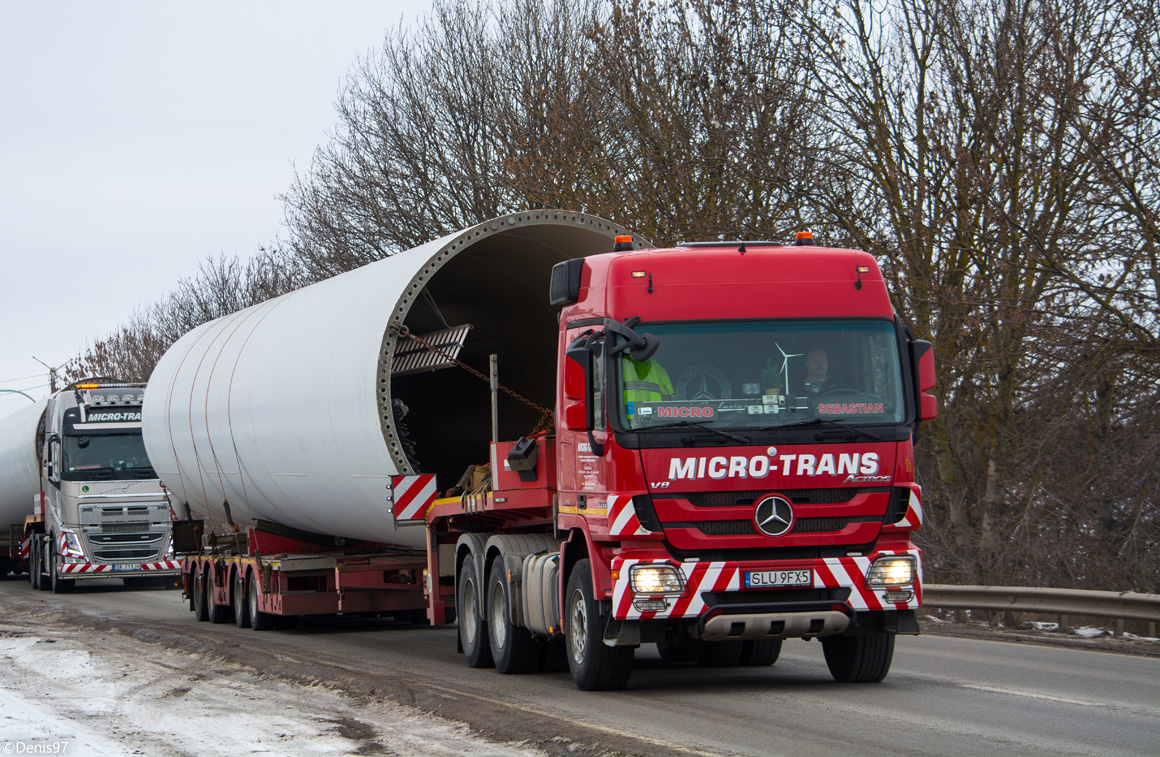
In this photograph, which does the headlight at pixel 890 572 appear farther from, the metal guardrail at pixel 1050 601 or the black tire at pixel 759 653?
the metal guardrail at pixel 1050 601

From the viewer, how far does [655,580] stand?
921 centimetres

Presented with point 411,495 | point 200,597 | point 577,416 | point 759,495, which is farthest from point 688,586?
point 200,597

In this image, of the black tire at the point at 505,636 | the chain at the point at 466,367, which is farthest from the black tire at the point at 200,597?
the black tire at the point at 505,636

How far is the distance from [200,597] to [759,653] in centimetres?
1107

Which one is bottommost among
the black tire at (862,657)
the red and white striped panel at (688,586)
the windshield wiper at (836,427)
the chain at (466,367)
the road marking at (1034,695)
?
the road marking at (1034,695)

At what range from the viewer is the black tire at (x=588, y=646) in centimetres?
971

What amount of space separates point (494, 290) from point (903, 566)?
6711 millimetres

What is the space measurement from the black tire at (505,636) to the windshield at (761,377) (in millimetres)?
2705

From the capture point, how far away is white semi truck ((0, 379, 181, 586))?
2705 cm

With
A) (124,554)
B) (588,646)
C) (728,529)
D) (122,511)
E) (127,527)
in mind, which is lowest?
(588,646)

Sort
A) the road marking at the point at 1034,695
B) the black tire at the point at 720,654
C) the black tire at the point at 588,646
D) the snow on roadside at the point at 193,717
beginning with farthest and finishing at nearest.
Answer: the black tire at the point at 720,654 < the black tire at the point at 588,646 < the road marking at the point at 1034,695 < the snow on roadside at the point at 193,717

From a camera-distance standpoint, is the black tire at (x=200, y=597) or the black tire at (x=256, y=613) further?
the black tire at (x=200, y=597)

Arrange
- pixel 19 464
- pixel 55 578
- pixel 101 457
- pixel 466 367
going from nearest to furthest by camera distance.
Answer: pixel 466 367, pixel 101 457, pixel 55 578, pixel 19 464

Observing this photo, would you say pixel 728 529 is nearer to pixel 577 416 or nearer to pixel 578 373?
pixel 577 416
